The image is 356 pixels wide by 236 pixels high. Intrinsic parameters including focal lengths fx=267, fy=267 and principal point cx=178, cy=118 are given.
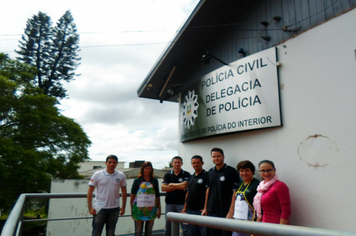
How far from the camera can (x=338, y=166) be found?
281cm

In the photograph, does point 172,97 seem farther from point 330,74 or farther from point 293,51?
point 330,74

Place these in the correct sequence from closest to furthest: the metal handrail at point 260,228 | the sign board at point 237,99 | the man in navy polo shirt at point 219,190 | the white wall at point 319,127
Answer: the metal handrail at point 260,228
the white wall at point 319,127
the man in navy polo shirt at point 219,190
the sign board at point 237,99

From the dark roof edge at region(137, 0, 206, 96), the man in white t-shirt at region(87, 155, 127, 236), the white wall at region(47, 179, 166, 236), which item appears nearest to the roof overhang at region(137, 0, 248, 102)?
the dark roof edge at region(137, 0, 206, 96)

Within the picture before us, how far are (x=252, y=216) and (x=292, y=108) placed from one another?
1.42m

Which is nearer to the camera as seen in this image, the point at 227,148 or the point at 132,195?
the point at 132,195

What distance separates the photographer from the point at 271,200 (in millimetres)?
2785

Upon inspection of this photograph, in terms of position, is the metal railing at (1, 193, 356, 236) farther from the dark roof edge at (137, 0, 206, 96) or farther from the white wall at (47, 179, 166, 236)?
the white wall at (47, 179, 166, 236)

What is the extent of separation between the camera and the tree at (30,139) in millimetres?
13211

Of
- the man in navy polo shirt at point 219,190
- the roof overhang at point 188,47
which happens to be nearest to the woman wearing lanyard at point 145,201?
the man in navy polo shirt at point 219,190

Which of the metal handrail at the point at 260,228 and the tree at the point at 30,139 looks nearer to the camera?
the metal handrail at the point at 260,228

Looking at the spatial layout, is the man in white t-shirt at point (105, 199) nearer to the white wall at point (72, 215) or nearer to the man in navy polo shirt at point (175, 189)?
the man in navy polo shirt at point (175, 189)

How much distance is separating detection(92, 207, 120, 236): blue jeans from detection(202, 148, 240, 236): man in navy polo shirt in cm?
129

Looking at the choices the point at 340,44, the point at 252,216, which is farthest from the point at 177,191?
the point at 340,44

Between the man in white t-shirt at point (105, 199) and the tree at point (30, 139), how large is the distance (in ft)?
36.7
